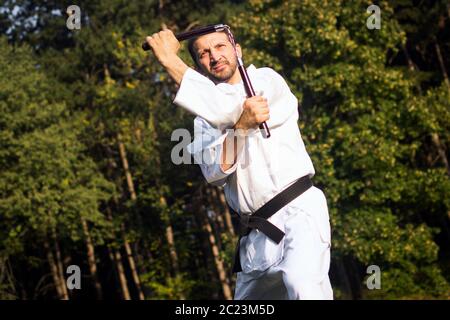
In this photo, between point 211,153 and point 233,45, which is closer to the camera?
point 211,153

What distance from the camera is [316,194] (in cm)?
472

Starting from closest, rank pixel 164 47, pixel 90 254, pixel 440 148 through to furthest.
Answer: pixel 164 47
pixel 440 148
pixel 90 254

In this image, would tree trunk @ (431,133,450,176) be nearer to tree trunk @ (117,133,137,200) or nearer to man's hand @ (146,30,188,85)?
tree trunk @ (117,133,137,200)

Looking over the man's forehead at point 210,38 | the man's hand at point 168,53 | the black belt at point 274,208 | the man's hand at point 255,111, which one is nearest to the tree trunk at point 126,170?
the man's forehead at point 210,38

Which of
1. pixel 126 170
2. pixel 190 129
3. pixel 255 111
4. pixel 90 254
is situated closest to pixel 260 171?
pixel 255 111

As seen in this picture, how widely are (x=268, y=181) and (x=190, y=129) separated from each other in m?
24.8

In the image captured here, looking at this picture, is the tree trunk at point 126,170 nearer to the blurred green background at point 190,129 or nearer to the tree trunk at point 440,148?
the blurred green background at point 190,129

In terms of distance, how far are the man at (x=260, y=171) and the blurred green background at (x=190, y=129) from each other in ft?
65.3

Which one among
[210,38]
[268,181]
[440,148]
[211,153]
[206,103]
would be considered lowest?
[440,148]

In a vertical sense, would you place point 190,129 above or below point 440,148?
above

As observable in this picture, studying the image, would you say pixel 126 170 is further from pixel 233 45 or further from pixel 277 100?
pixel 277 100

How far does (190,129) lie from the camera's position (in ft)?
96.5

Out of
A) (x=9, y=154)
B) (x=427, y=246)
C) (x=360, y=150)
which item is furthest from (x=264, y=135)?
(x=9, y=154)

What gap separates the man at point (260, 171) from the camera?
14.0 ft
